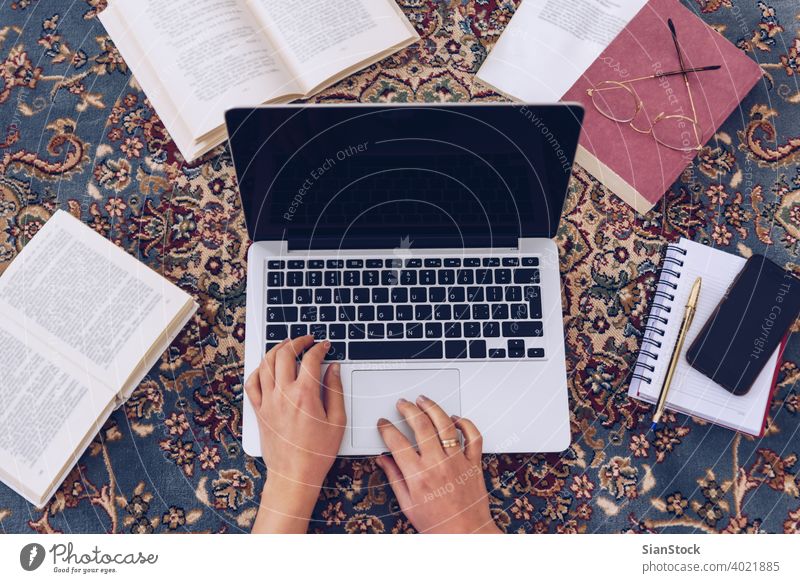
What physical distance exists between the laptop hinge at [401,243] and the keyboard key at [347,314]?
9 centimetres

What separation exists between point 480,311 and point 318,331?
0.23 metres

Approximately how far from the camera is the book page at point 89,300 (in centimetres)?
81

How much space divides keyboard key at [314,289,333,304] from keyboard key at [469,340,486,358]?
210 millimetres

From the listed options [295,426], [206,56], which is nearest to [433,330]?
[295,426]

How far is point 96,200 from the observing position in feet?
2.95

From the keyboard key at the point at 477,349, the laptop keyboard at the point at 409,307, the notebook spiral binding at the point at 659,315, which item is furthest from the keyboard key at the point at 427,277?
the notebook spiral binding at the point at 659,315

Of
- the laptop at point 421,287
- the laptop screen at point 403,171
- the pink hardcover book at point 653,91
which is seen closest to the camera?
the laptop screen at point 403,171

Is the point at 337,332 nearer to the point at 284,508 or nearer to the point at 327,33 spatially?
the point at 284,508

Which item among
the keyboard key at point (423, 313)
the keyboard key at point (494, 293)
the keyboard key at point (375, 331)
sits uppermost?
the keyboard key at point (375, 331)

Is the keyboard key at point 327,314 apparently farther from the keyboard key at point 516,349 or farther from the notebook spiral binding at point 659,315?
the notebook spiral binding at point 659,315

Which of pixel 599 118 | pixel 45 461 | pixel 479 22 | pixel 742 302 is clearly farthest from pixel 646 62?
pixel 45 461

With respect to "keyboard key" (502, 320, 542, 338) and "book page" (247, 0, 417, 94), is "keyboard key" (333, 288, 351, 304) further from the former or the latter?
"book page" (247, 0, 417, 94)

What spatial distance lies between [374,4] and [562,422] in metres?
0.71

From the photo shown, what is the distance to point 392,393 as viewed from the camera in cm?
81
